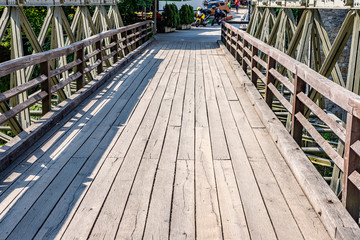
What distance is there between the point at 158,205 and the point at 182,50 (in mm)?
13630

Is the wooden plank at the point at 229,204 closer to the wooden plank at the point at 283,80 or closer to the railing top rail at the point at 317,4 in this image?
the wooden plank at the point at 283,80

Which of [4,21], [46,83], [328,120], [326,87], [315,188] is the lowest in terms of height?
[315,188]

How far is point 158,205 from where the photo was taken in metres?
3.66

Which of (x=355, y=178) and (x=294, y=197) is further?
(x=294, y=197)

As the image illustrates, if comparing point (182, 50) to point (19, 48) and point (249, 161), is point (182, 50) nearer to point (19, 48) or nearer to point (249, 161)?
point (19, 48)

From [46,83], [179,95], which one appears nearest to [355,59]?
[179,95]

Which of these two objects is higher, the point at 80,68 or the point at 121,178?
the point at 80,68

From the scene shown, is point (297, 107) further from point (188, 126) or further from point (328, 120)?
point (188, 126)

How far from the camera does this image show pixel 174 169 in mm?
4469

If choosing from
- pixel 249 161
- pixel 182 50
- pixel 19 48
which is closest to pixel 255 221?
pixel 249 161

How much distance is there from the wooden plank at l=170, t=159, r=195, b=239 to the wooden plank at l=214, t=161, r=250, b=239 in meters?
0.21

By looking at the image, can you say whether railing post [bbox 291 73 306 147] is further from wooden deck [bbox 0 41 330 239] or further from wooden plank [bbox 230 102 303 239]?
wooden plank [bbox 230 102 303 239]

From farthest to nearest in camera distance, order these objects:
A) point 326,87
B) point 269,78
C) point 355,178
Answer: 1. point 269,78
2. point 326,87
3. point 355,178

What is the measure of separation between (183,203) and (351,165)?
4.01ft
